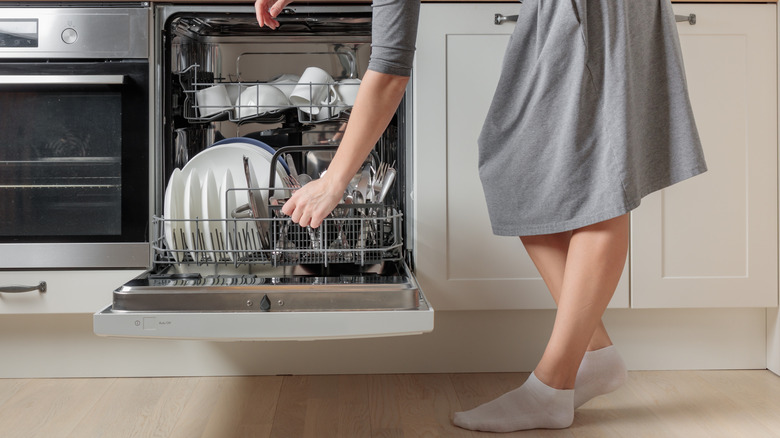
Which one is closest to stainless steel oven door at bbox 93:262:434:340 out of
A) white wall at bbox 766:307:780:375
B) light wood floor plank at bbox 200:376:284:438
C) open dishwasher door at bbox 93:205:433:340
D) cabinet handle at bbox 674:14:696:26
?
open dishwasher door at bbox 93:205:433:340

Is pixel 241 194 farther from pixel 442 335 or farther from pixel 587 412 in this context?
pixel 587 412

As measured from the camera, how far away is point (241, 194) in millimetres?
1387

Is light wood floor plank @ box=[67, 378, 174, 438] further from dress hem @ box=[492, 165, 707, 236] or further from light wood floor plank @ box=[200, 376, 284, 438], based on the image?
dress hem @ box=[492, 165, 707, 236]

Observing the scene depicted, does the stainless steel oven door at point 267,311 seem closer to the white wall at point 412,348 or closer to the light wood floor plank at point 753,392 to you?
the white wall at point 412,348

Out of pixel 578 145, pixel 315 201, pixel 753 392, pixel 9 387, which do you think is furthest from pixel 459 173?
pixel 9 387

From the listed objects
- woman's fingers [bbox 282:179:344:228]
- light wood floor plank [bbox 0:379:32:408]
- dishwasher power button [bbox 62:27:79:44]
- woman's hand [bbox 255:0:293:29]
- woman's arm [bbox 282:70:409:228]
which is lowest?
light wood floor plank [bbox 0:379:32:408]

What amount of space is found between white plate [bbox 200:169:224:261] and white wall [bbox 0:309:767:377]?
1.25ft

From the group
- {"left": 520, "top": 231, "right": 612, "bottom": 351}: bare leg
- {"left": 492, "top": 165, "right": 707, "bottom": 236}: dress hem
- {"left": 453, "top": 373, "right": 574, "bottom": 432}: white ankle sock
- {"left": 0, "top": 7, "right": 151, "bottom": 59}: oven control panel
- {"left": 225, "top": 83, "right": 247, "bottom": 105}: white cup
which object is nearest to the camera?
{"left": 492, "top": 165, "right": 707, "bottom": 236}: dress hem

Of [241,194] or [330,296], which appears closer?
[330,296]

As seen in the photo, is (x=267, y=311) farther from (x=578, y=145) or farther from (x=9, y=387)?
(x=9, y=387)

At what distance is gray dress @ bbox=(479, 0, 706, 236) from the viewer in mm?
1110

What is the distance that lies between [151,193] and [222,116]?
0.23 meters

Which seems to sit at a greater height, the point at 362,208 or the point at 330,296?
the point at 362,208

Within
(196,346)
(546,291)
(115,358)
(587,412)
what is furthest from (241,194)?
(587,412)
